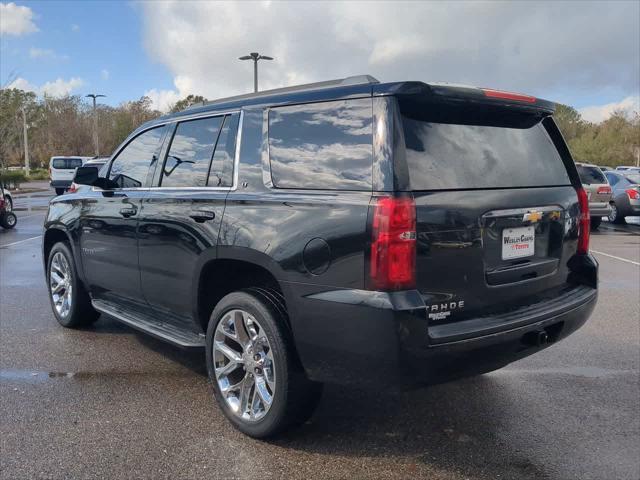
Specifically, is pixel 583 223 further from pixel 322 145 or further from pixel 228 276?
pixel 228 276

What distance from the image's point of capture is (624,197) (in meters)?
16.3

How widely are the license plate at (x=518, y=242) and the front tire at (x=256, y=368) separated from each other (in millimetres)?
1248

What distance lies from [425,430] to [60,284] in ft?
12.5

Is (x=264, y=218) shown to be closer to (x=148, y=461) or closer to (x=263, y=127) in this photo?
(x=263, y=127)

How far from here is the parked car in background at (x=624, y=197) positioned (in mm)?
16031

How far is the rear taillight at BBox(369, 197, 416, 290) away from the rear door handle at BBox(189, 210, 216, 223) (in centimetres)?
124

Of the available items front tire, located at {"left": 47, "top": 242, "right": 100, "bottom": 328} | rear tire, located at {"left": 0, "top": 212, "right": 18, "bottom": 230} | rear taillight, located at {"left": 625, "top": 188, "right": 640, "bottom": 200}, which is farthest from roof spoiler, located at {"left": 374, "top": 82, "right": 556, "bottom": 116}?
rear tire, located at {"left": 0, "top": 212, "right": 18, "bottom": 230}

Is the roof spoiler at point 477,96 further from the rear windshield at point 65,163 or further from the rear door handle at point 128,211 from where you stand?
the rear windshield at point 65,163

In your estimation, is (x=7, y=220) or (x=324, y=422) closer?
(x=324, y=422)

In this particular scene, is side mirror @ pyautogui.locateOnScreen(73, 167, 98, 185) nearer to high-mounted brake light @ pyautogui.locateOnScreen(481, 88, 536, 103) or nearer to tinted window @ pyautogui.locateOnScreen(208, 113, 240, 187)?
tinted window @ pyautogui.locateOnScreen(208, 113, 240, 187)

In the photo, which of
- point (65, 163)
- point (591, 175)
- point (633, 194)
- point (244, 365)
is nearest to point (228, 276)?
point (244, 365)

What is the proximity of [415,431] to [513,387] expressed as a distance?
3.46ft

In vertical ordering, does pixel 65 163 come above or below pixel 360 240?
above

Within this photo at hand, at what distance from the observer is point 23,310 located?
253 inches
